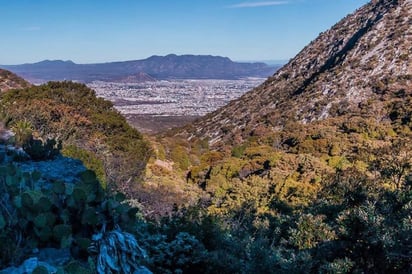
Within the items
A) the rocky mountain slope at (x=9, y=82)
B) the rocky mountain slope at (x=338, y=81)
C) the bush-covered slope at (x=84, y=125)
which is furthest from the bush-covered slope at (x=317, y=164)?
the rocky mountain slope at (x=9, y=82)

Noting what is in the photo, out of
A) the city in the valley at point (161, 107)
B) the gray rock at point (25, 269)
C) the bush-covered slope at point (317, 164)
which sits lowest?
the city in the valley at point (161, 107)

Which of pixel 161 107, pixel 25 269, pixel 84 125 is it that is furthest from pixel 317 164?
pixel 161 107

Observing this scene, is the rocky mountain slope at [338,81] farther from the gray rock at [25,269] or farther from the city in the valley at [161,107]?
the gray rock at [25,269]

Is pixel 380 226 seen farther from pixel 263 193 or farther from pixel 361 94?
pixel 361 94

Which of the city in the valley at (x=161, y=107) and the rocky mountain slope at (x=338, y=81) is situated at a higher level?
the rocky mountain slope at (x=338, y=81)

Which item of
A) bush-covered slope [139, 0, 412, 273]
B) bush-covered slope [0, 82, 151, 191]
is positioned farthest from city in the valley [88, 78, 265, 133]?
bush-covered slope [0, 82, 151, 191]

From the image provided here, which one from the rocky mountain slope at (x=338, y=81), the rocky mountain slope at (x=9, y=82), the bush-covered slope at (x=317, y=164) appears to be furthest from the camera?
the rocky mountain slope at (x=9, y=82)

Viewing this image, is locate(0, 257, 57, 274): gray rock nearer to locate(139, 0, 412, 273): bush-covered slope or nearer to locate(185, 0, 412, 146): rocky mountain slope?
locate(139, 0, 412, 273): bush-covered slope
